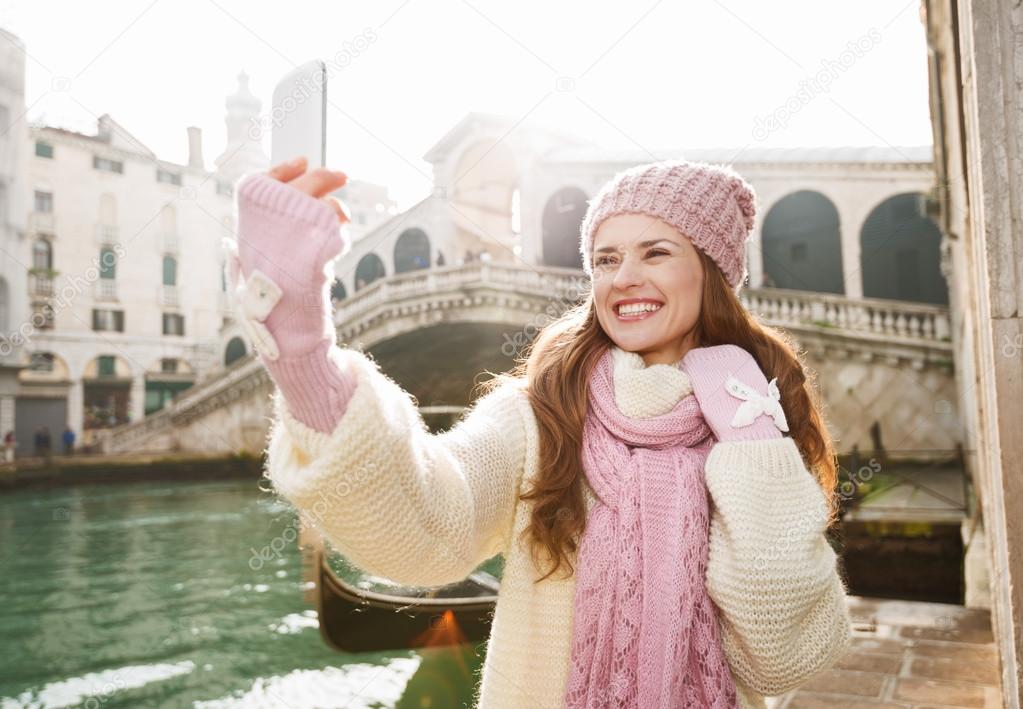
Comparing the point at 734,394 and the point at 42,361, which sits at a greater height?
the point at 42,361

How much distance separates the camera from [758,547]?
3.21 feet

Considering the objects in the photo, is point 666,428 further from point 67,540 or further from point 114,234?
point 114,234

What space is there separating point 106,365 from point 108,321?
1.25 metres

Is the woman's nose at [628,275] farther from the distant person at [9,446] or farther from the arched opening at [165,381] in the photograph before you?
the arched opening at [165,381]

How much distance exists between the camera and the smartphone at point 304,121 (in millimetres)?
798

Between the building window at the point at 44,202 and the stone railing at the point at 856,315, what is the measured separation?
17715 millimetres

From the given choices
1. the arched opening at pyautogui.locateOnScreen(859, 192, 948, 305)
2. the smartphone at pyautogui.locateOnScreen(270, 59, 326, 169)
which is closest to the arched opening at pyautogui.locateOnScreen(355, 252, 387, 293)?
the arched opening at pyautogui.locateOnScreen(859, 192, 948, 305)

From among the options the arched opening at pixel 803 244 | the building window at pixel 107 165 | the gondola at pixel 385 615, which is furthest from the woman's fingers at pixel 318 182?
the building window at pixel 107 165

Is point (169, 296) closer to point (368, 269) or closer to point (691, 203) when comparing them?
point (368, 269)

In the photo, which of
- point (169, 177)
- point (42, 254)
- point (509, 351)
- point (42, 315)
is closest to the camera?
point (509, 351)

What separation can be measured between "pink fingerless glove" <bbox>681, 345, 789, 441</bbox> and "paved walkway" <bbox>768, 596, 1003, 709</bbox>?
1088 millimetres

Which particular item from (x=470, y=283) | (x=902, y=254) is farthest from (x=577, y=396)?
(x=902, y=254)

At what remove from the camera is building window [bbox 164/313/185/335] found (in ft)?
69.3

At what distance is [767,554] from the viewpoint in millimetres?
971
